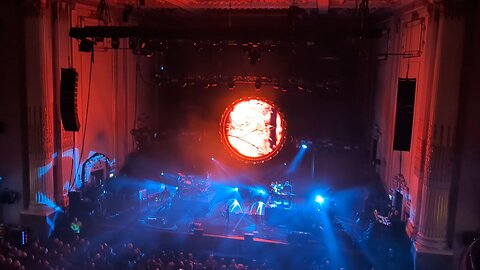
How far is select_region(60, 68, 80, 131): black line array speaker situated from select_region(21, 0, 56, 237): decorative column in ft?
2.89

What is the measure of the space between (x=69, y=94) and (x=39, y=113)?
4.05 feet

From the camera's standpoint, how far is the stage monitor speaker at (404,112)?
28.2 ft

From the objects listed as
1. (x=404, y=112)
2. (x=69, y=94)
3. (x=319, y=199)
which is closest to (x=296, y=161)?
(x=319, y=199)

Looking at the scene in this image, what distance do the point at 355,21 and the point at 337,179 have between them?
5.13 m

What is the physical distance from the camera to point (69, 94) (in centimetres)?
972

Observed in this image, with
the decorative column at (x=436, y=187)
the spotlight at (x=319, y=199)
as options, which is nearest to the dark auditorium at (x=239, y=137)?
the decorative column at (x=436, y=187)

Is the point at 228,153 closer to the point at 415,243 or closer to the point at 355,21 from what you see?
the point at 355,21

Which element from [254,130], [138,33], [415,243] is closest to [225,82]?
[254,130]

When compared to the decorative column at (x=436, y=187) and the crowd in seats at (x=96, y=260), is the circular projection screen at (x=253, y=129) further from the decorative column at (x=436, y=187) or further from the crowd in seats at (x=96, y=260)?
the decorative column at (x=436, y=187)

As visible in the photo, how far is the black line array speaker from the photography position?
970 cm

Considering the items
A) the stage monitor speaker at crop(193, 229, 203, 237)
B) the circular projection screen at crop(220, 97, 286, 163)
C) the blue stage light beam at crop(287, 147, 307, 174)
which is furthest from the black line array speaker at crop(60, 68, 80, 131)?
the blue stage light beam at crop(287, 147, 307, 174)

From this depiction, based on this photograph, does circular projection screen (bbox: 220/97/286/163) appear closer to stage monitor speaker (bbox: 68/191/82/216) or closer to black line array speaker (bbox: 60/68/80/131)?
stage monitor speaker (bbox: 68/191/82/216)

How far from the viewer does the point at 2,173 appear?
35.9 ft

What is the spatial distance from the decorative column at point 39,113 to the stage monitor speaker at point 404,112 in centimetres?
792
